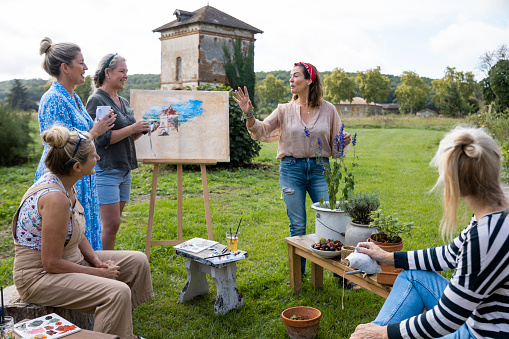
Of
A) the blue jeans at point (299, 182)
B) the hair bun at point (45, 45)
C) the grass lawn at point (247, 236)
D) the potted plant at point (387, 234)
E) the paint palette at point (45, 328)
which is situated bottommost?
the grass lawn at point (247, 236)

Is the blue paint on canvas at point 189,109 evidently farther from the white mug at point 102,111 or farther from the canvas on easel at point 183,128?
the white mug at point 102,111

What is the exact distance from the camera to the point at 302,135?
11.4 feet

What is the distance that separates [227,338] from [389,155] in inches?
449

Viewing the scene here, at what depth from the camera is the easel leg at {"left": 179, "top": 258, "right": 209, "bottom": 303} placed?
134 inches

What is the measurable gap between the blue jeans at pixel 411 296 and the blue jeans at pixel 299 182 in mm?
1460

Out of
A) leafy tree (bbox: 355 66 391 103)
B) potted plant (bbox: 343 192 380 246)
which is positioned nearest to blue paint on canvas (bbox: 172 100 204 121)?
potted plant (bbox: 343 192 380 246)

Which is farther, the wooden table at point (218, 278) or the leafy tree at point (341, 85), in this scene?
the leafy tree at point (341, 85)

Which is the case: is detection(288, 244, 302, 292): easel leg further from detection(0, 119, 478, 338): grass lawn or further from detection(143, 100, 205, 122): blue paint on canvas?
detection(143, 100, 205, 122): blue paint on canvas

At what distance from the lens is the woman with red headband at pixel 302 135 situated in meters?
3.48

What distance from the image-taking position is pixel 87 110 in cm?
343

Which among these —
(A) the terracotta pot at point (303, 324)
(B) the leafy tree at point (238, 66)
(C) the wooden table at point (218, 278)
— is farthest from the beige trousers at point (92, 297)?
(B) the leafy tree at point (238, 66)

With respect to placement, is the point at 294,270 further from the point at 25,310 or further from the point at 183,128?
the point at 25,310

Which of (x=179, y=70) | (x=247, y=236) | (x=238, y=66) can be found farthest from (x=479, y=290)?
(x=179, y=70)

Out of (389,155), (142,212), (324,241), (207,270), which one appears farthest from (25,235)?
Answer: (389,155)
